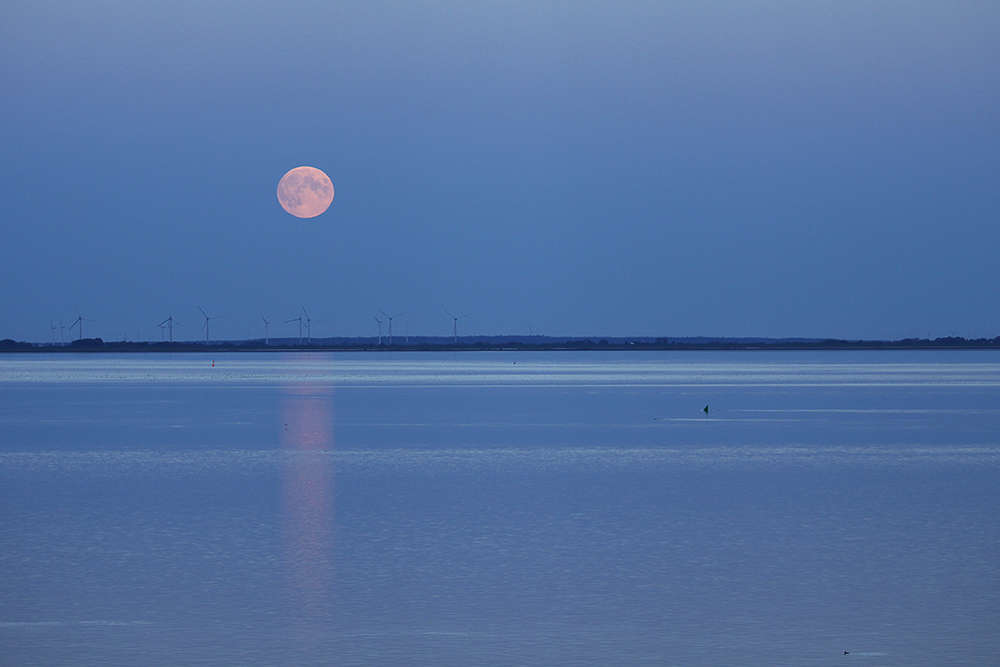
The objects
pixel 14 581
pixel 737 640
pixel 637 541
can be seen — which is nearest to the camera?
pixel 737 640

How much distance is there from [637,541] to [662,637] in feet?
17.5

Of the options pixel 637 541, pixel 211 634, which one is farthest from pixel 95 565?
pixel 637 541

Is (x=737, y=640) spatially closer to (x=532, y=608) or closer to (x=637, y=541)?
(x=532, y=608)

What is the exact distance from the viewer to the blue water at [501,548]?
1080 centimetres

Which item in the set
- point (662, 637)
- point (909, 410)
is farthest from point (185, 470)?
point (909, 410)

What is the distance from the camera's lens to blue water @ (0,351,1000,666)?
1080 cm

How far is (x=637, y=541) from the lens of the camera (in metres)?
16.2

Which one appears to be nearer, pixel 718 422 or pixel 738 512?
pixel 738 512

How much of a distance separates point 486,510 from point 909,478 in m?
8.84

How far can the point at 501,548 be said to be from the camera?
15.7 metres

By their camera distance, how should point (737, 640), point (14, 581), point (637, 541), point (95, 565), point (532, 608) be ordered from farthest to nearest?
point (637, 541) → point (95, 565) → point (14, 581) → point (532, 608) → point (737, 640)

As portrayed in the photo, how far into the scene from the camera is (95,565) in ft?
47.5

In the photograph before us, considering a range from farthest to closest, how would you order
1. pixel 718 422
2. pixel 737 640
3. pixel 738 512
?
pixel 718 422, pixel 738 512, pixel 737 640

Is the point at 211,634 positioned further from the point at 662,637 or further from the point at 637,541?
the point at 637,541
